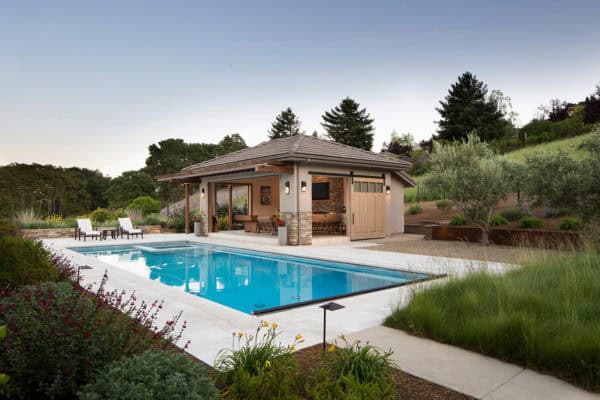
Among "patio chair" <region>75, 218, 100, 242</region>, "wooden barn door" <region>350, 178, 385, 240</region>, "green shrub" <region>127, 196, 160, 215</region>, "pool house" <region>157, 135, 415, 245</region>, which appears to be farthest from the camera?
"green shrub" <region>127, 196, 160, 215</region>

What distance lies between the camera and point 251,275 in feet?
32.4

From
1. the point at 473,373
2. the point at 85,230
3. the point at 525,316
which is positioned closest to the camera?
the point at 473,373

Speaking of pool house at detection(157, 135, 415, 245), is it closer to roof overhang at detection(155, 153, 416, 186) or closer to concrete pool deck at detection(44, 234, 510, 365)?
roof overhang at detection(155, 153, 416, 186)

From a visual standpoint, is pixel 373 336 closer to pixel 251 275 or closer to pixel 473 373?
pixel 473 373

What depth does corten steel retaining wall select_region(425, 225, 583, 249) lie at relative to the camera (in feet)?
38.4

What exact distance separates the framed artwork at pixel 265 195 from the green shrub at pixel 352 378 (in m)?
18.3

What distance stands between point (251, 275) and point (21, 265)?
218 inches

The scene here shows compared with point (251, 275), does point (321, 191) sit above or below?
above

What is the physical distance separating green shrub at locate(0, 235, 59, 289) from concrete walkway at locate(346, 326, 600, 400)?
13.2 feet

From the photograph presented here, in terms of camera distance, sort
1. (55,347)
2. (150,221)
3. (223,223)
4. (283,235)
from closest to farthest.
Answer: (55,347) → (283,235) → (223,223) → (150,221)

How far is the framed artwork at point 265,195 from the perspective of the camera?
2152cm

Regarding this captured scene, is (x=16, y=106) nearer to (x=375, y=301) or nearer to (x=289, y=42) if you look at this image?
(x=289, y=42)

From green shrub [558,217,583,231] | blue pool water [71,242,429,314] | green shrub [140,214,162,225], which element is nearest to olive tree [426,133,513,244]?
green shrub [558,217,583,231]

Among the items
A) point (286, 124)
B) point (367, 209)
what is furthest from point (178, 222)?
point (286, 124)
